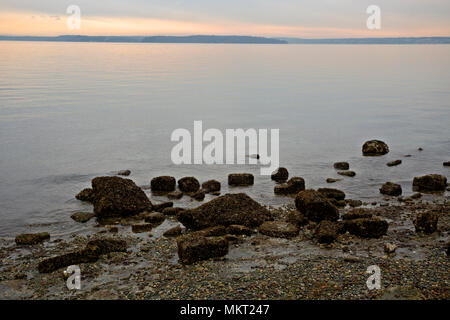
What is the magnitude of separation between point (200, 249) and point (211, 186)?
719 centimetres

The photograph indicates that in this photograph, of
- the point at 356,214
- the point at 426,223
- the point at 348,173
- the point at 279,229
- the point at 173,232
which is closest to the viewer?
the point at 426,223

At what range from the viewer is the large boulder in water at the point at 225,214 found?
1508cm

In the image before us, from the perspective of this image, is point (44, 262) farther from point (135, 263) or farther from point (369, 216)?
point (369, 216)

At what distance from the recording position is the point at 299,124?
121 ft

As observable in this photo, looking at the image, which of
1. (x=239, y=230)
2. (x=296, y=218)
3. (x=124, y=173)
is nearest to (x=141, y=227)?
(x=239, y=230)

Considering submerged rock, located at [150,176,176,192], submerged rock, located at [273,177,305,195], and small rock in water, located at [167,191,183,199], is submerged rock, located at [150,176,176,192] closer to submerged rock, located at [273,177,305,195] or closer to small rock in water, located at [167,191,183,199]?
small rock in water, located at [167,191,183,199]

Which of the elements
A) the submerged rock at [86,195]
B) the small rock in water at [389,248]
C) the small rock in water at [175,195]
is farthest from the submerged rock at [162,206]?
the small rock in water at [389,248]

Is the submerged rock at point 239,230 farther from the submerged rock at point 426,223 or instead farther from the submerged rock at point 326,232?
the submerged rock at point 426,223

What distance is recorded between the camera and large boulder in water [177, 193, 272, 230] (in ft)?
49.5

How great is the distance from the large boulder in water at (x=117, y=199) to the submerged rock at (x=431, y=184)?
37.3 feet

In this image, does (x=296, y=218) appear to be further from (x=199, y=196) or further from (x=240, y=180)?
(x=240, y=180)

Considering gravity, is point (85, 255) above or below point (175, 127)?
below

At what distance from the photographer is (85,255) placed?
1253 cm
